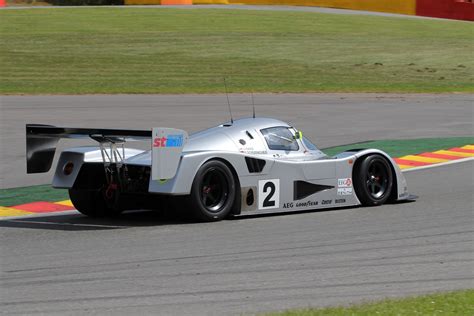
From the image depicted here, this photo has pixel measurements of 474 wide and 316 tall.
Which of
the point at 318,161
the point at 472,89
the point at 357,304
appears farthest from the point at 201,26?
the point at 357,304

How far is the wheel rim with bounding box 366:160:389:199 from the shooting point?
1261cm

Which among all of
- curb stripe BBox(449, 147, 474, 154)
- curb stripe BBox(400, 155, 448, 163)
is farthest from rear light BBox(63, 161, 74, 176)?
curb stripe BBox(449, 147, 474, 154)

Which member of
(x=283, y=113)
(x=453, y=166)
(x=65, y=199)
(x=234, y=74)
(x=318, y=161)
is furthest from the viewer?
(x=234, y=74)

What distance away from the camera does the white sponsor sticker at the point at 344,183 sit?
12.3m

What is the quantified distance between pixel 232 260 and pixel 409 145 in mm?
10555

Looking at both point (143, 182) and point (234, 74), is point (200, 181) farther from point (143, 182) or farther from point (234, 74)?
point (234, 74)

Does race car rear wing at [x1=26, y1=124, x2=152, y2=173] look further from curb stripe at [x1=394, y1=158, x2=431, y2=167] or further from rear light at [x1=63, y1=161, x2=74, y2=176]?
curb stripe at [x1=394, y1=158, x2=431, y2=167]

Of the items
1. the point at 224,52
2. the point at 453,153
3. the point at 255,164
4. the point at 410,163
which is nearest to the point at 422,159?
the point at 410,163

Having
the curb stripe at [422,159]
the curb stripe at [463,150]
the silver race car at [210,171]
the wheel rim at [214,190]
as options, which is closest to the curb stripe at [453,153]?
the curb stripe at [463,150]

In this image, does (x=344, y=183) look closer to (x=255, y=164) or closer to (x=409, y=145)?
(x=255, y=164)

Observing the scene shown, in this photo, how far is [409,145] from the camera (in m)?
19.1

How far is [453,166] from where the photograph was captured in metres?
16.4

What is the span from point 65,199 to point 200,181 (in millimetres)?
3185

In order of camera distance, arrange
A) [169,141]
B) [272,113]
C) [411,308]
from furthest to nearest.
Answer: [272,113] → [169,141] → [411,308]
